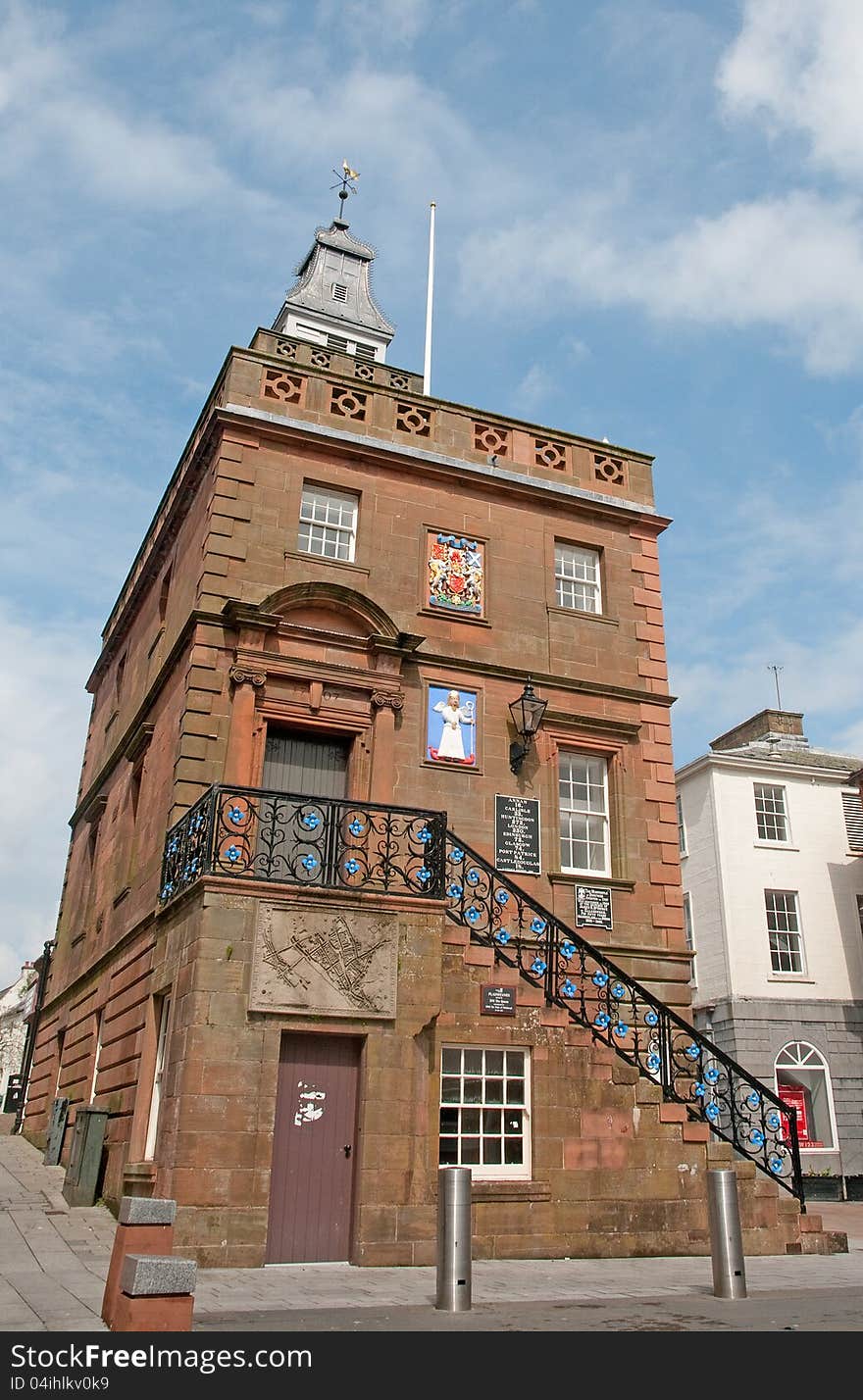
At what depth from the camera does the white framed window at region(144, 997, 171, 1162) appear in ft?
42.4

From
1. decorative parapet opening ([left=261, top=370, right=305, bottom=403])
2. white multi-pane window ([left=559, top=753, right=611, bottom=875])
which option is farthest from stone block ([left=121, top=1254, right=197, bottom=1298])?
decorative parapet opening ([left=261, top=370, right=305, bottom=403])

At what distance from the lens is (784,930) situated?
1184 inches

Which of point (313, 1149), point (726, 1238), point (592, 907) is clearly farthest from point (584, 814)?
point (726, 1238)

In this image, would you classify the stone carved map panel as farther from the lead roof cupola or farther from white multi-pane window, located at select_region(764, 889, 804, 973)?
the lead roof cupola

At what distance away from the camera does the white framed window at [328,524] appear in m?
16.7

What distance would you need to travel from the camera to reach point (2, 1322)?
705cm

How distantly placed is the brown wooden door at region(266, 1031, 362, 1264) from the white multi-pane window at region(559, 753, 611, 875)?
5660mm

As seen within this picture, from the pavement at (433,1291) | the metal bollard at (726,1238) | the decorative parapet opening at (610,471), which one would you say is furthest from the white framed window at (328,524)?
the metal bollard at (726,1238)

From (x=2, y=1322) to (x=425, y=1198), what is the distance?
521cm

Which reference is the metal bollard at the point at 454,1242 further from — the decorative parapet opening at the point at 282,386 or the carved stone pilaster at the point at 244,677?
the decorative parapet opening at the point at 282,386

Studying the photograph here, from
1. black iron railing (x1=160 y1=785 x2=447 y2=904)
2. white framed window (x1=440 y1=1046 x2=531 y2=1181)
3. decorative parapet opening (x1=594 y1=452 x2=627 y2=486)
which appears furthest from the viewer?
decorative parapet opening (x1=594 y1=452 x2=627 y2=486)

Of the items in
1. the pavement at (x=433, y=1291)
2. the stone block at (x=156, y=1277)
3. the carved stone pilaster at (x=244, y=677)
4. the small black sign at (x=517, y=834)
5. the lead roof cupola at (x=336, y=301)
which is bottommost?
the pavement at (x=433, y=1291)

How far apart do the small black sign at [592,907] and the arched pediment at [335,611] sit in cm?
476
